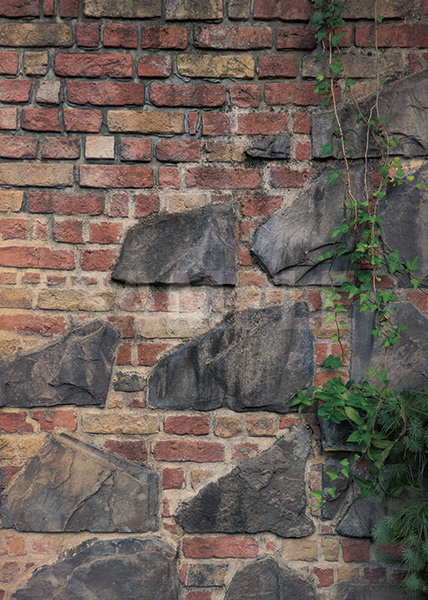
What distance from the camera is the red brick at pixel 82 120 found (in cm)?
188

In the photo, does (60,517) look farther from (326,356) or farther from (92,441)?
(326,356)

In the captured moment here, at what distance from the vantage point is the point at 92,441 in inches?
73.6

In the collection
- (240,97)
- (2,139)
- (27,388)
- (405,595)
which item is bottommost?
(405,595)

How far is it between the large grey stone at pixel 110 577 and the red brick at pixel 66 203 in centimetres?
128

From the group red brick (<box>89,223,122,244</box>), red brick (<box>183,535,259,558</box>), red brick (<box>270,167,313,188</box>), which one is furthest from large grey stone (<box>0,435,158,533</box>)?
red brick (<box>270,167,313,188</box>)

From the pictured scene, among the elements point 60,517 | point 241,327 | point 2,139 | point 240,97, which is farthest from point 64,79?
point 60,517

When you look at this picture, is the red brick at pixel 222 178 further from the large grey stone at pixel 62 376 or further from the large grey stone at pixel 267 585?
the large grey stone at pixel 267 585

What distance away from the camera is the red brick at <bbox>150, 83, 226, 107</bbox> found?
73.8 inches

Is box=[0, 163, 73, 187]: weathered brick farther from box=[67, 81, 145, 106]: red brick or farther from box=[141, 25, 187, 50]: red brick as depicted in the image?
box=[141, 25, 187, 50]: red brick

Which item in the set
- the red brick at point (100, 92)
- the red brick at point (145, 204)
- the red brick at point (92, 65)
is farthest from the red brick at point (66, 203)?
the red brick at point (92, 65)

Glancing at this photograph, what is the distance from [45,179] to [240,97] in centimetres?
81

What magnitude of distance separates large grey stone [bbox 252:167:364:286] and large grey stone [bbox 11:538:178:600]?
3.74ft

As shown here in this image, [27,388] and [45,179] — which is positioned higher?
[45,179]

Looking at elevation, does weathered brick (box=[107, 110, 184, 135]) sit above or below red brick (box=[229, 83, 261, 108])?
below
